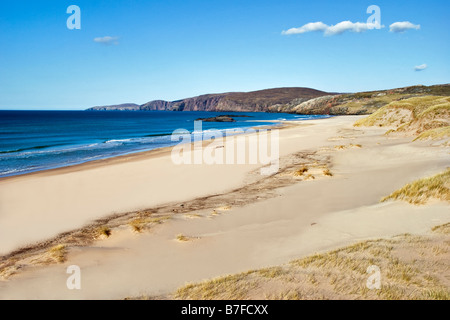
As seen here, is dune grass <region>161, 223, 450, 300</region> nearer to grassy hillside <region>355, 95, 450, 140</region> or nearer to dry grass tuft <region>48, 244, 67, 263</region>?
dry grass tuft <region>48, 244, 67, 263</region>

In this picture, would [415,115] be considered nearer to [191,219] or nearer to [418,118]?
[418,118]

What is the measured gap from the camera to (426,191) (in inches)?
312

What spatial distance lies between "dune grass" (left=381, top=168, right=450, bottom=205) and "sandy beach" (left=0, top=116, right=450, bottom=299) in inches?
13.4

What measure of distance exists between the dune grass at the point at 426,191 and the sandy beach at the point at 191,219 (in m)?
0.34

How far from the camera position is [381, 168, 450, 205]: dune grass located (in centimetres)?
762

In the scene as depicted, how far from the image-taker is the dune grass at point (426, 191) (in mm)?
7617

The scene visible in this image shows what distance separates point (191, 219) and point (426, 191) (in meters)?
6.87

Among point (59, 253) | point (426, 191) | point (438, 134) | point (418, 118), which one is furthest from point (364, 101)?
point (59, 253)

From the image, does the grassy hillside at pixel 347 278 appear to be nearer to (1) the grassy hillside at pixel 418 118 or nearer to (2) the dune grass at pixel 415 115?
(1) the grassy hillside at pixel 418 118

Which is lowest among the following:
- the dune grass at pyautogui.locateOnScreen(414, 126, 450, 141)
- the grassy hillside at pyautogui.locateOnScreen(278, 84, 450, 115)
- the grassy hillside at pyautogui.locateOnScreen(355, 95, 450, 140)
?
the dune grass at pyautogui.locateOnScreen(414, 126, 450, 141)

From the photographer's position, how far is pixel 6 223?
8.75 m

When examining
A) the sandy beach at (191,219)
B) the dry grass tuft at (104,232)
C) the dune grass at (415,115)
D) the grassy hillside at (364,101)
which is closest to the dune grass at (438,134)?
the sandy beach at (191,219)

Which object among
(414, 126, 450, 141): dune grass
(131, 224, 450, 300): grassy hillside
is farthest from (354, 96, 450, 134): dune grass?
(131, 224, 450, 300): grassy hillside
